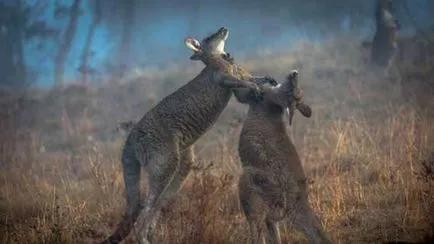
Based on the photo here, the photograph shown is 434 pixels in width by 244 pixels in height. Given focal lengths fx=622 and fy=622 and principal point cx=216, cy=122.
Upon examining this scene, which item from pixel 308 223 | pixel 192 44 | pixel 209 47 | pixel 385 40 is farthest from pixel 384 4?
pixel 308 223

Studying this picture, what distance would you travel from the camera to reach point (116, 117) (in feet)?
68.6

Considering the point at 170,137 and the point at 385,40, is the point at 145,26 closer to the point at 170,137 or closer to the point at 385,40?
the point at 385,40

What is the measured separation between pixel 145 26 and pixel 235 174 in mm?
37705

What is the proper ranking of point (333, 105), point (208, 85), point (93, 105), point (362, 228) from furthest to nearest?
point (93, 105) < point (333, 105) < point (208, 85) < point (362, 228)

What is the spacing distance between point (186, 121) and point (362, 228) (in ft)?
7.72

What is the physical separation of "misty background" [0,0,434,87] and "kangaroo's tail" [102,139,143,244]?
2439 cm

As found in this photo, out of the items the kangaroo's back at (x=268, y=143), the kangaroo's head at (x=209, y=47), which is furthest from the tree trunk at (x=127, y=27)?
the kangaroo's back at (x=268, y=143)

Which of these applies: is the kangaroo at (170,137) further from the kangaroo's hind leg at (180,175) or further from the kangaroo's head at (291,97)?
the kangaroo's head at (291,97)

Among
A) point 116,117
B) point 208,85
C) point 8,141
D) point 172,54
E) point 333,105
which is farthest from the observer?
point 172,54

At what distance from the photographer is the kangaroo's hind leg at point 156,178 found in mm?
6754

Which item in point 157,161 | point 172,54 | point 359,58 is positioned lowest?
point 157,161

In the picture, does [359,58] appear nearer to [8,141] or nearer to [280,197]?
[8,141]

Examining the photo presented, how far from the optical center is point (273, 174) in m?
6.08

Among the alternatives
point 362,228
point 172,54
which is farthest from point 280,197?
point 172,54
